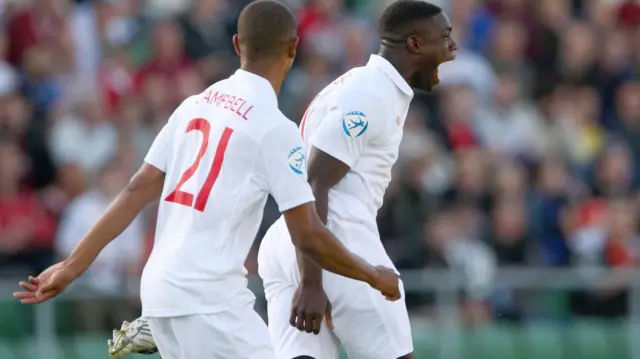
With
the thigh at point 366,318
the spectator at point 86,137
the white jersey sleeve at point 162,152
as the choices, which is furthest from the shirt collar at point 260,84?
the spectator at point 86,137

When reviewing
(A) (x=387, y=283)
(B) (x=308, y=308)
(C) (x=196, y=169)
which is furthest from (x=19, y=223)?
(A) (x=387, y=283)

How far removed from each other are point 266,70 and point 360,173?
2.88 ft

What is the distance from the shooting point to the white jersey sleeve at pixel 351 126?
20.7 feet

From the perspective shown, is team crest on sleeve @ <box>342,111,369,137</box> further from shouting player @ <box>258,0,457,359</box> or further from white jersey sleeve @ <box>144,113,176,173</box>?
white jersey sleeve @ <box>144,113,176,173</box>

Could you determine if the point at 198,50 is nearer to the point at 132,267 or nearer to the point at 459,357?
the point at 132,267

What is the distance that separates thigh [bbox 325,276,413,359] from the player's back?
0.76 m

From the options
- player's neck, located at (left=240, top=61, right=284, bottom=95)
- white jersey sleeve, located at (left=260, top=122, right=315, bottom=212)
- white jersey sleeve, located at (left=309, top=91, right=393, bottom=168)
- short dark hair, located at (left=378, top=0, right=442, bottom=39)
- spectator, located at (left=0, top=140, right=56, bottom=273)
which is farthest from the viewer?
spectator, located at (left=0, top=140, right=56, bottom=273)

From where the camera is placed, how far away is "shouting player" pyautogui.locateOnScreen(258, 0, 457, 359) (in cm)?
635

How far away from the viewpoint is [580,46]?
47.8ft

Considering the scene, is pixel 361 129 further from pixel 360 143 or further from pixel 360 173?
pixel 360 173

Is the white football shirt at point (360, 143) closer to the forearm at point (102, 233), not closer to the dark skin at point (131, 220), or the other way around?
the dark skin at point (131, 220)

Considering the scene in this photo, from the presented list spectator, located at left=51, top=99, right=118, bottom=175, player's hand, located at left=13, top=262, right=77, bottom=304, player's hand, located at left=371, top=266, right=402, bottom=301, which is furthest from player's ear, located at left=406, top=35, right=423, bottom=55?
spectator, located at left=51, top=99, right=118, bottom=175

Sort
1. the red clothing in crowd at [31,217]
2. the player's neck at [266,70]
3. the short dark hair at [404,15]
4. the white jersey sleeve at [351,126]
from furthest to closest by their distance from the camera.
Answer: the red clothing in crowd at [31,217]
the short dark hair at [404,15]
the white jersey sleeve at [351,126]
the player's neck at [266,70]

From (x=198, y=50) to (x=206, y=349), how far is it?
789cm
